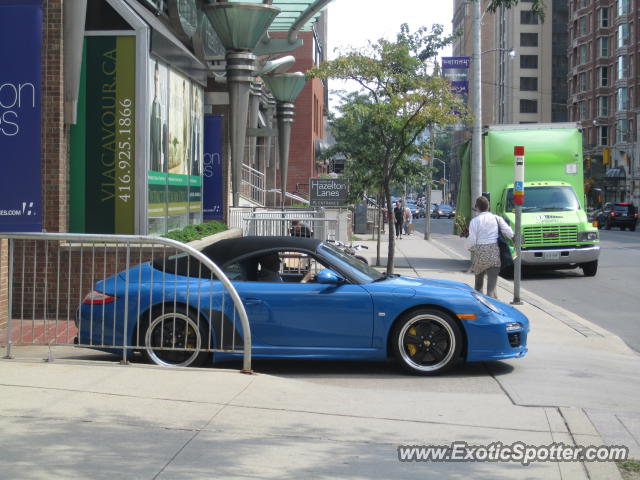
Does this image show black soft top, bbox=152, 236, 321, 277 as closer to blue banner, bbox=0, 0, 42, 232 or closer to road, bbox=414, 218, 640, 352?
blue banner, bbox=0, 0, 42, 232

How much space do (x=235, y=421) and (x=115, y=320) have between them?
236 cm

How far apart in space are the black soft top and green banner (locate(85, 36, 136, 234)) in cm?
466

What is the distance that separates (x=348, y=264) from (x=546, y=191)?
1426 cm

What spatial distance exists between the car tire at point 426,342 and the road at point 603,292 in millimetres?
3657

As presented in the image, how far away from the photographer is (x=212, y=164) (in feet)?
68.4

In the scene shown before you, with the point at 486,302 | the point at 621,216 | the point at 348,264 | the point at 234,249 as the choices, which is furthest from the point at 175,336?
the point at 621,216

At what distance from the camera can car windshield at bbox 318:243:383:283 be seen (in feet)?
28.4

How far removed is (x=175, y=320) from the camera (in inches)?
324

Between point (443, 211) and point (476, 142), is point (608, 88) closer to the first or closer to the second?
point (443, 211)

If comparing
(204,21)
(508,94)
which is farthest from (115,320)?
(508,94)

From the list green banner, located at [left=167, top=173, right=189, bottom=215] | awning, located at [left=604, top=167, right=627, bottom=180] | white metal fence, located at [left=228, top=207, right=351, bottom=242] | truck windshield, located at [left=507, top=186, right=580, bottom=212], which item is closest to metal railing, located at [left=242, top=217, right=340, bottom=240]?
white metal fence, located at [left=228, top=207, right=351, bottom=242]

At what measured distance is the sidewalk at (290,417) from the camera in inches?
206

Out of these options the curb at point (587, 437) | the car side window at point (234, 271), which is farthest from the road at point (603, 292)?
the car side window at point (234, 271)

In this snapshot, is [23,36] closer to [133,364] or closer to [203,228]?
[133,364]
